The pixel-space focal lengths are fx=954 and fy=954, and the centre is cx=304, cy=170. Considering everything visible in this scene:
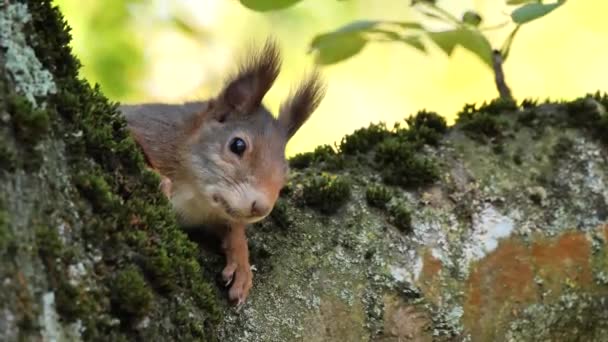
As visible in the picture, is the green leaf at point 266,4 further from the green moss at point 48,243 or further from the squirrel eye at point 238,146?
the green moss at point 48,243

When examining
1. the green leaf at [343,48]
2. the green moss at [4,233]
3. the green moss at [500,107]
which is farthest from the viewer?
the green moss at [500,107]

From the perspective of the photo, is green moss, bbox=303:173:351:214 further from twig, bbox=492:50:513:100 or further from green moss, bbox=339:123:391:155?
twig, bbox=492:50:513:100

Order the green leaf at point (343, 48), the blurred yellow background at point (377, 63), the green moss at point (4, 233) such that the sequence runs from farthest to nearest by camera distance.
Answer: the blurred yellow background at point (377, 63) < the green leaf at point (343, 48) < the green moss at point (4, 233)

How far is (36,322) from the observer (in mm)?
953

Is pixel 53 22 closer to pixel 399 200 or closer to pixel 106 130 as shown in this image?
pixel 106 130

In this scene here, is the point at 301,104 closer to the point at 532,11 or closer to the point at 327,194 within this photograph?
the point at 327,194

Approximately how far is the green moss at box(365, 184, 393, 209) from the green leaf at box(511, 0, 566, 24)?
0.36m

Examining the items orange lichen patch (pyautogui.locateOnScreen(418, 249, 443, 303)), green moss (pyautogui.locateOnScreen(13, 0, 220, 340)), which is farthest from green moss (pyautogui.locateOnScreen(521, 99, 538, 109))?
green moss (pyautogui.locateOnScreen(13, 0, 220, 340))

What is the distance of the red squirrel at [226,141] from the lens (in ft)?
6.22

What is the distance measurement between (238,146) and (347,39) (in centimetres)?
36

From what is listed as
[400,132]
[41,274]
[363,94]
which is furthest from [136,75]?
[41,274]

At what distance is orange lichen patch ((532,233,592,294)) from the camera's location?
5.30 feet

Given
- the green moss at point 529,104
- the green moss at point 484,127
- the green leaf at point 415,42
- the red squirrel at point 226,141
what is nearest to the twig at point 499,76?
the green moss at point 529,104

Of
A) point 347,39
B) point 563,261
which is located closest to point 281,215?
point 347,39
